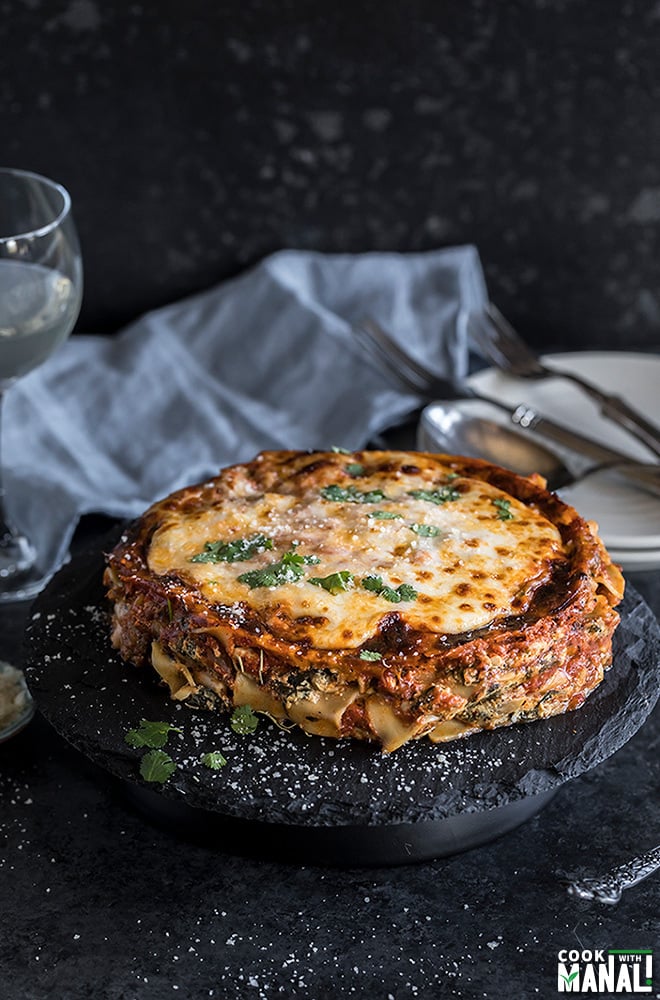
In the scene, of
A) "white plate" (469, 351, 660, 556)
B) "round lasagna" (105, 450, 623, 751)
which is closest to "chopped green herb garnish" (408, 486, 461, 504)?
"round lasagna" (105, 450, 623, 751)

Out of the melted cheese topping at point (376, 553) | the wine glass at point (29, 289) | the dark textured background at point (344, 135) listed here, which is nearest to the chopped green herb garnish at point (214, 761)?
the melted cheese topping at point (376, 553)

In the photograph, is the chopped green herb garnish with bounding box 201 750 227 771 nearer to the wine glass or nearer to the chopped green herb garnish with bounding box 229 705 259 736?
the chopped green herb garnish with bounding box 229 705 259 736

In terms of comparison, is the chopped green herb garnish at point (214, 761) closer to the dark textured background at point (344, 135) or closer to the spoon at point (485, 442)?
the spoon at point (485, 442)

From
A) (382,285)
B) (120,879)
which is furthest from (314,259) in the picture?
(120,879)

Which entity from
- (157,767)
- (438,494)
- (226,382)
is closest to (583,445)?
(438,494)

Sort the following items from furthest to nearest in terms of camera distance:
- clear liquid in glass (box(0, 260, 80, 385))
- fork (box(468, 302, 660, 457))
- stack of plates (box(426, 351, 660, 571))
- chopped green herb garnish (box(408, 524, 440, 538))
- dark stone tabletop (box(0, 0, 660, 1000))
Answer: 1. dark stone tabletop (box(0, 0, 660, 1000))
2. fork (box(468, 302, 660, 457))
3. stack of plates (box(426, 351, 660, 571))
4. clear liquid in glass (box(0, 260, 80, 385))
5. chopped green herb garnish (box(408, 524, 440, 538))

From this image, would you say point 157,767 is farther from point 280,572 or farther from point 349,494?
point 349,494
